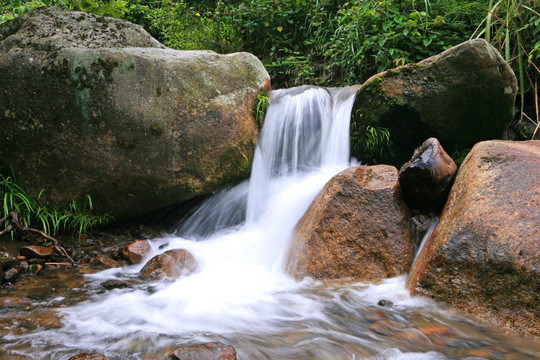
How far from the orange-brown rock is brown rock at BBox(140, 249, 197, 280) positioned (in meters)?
2.03

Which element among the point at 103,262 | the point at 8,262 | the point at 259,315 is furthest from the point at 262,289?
the point at 8,262

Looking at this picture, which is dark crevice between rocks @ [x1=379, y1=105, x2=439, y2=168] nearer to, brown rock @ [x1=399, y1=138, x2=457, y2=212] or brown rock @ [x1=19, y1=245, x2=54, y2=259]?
brown rock @ [x1=399, y1=138, x2=457, y2=212]

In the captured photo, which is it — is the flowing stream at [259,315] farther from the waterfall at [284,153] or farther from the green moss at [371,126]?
the green moss at [371,126]

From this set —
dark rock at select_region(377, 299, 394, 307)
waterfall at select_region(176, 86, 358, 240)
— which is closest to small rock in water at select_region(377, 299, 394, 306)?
dark rock at select_region(377, 299, 394, 307)

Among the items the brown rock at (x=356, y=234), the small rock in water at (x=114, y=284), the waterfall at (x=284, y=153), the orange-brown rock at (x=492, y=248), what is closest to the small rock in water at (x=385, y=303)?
the orange-brown rock at (x=492, y=248)

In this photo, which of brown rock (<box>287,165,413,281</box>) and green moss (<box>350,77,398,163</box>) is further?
green moss (<box>350,77,398,163</box>)

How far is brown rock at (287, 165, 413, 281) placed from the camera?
320 centimetres

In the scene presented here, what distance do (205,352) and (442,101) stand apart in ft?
12.9

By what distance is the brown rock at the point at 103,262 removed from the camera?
370cm

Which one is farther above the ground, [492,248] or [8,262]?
[492,248]

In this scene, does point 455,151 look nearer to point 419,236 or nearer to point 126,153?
point 419,236

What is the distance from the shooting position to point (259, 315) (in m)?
2.70

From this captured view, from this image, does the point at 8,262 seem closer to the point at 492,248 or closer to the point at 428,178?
the point at 428,178

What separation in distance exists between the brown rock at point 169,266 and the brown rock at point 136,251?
1.18 feet
